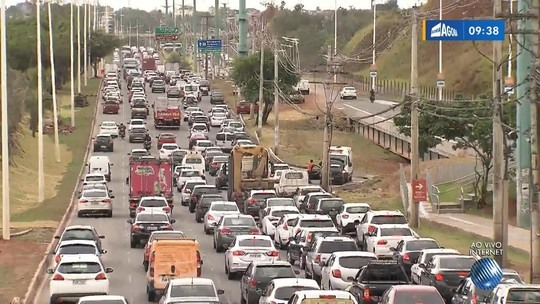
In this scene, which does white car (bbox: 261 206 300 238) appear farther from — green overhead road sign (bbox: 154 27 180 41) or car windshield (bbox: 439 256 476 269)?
green overhead road sign (bbox: 154 27 180 41)

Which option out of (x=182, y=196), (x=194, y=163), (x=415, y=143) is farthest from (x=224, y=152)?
(x=415, y=143)

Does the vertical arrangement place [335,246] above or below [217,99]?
above

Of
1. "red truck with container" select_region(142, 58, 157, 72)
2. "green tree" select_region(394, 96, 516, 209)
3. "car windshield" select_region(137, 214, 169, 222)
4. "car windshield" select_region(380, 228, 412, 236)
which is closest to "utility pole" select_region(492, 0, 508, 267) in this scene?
"car windshield" select_region(380, 228, 412, 236)

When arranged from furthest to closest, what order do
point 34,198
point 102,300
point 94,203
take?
point 34,198 < point 94,203 < point 102,300

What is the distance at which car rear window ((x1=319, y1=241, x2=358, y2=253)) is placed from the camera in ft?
118

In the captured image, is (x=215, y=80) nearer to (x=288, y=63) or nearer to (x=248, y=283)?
(x=288, y=63)

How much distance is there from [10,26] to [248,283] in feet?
396

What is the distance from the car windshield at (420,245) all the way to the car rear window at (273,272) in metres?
5.75

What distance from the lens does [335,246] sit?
1425 inches

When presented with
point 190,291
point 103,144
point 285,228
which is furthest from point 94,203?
point 103,144

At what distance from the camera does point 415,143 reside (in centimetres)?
4988

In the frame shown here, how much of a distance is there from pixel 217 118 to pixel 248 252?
71049 mm

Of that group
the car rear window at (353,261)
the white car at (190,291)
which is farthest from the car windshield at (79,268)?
the car rear window at (353,261)

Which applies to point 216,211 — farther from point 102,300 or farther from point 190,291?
point 102,300
